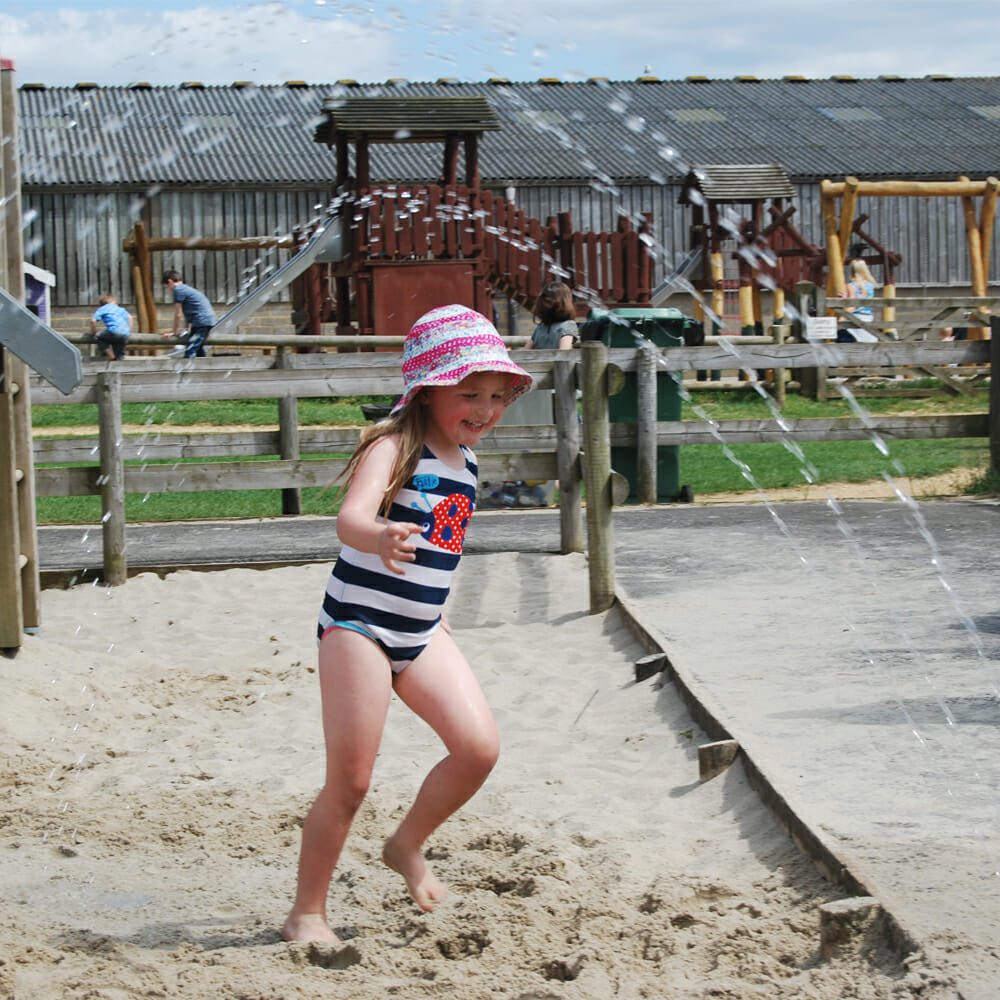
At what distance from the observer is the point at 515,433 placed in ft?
36.6

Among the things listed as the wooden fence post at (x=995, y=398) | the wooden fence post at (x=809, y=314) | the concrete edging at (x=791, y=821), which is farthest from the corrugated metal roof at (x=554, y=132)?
the concrete edging at (x=791, y=821)

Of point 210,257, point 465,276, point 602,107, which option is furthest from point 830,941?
point 602,107

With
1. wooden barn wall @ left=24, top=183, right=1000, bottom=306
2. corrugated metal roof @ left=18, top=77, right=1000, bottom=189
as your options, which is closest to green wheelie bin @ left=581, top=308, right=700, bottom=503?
wooden barn wall @ left=24, top=183, right=1000, bottom=306

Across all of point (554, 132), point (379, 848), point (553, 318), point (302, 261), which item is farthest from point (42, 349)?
point (554, 132)

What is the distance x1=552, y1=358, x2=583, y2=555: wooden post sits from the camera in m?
9.25

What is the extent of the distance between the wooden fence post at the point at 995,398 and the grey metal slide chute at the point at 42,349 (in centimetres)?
807

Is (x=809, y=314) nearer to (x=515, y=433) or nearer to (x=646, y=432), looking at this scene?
(x=646, y=432)

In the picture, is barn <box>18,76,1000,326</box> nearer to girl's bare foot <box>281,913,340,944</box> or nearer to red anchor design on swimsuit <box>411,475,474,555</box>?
red anchor design on swimsuit <box>411,475,474,555</box>

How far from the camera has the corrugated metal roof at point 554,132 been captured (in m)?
33.1

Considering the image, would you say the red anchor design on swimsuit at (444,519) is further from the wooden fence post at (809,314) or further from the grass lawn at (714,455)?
the wooden fence post at (809,314)

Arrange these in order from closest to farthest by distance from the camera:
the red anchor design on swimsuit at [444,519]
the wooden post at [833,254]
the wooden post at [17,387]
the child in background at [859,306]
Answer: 1. the red anchor design on swimsuit at [444,519]
2. the wooden post at [17,387]
3. the child in background at [859,306]
4. the wooden post at [833,254]

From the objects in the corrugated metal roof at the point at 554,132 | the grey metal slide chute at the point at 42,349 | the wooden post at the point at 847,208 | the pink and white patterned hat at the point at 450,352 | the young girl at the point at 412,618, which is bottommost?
the young girl at the point at 412,618

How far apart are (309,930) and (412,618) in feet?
2.45

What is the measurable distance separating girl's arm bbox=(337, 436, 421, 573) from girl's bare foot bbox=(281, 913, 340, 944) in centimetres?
86
